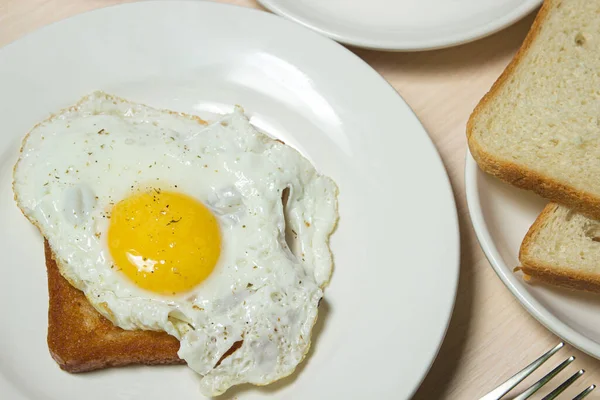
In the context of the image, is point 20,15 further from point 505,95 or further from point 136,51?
point 505,95

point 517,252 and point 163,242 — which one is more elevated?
point 517,252

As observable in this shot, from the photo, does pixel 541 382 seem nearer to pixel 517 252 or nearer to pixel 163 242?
pixel 517 252

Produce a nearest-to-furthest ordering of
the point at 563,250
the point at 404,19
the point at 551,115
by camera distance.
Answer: the point at 563,250, the point at 551,115, the point at 404,19

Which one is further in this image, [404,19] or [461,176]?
[404,19]

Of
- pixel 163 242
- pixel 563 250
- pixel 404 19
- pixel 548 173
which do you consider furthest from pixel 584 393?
pixel 404 19

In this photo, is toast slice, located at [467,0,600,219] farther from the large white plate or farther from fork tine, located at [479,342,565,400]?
fork tine, located at [479,342,565,400]

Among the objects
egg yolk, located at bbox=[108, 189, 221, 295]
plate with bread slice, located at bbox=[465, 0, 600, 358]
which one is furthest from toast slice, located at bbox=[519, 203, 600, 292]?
egg yolk, located at bbox=[108, 189, 221, 295]

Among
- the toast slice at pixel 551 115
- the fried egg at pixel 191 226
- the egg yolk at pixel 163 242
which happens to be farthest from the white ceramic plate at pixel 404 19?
the egg yolk at pixel 163 242
